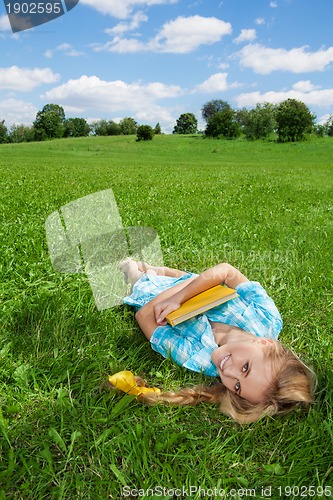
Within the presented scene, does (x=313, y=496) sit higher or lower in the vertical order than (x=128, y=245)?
lower

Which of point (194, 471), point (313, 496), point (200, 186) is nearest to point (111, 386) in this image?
point (194, 471)

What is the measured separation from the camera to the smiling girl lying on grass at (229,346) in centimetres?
299

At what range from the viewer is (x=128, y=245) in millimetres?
5906

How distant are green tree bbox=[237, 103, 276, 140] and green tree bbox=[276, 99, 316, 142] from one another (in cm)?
352

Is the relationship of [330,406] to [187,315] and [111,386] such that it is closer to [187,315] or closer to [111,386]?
[187,315]

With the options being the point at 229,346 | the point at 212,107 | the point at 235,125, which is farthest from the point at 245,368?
the point at 212,107

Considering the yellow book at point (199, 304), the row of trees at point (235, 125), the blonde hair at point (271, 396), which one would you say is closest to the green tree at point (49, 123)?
the row of trees at point (235, 125)

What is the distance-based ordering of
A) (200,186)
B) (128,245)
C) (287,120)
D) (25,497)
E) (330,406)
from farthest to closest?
(287,120)
(200,186)
(128,245)
(330,406)
(25,497)

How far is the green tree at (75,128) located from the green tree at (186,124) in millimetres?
24196

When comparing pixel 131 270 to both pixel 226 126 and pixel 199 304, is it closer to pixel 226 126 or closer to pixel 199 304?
pixel 199 304

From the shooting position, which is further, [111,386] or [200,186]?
[200,186]

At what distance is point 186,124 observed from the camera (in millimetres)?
92312

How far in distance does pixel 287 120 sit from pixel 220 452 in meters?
55.2

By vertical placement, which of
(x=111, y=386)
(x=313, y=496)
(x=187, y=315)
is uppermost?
(x=187, y=315)
